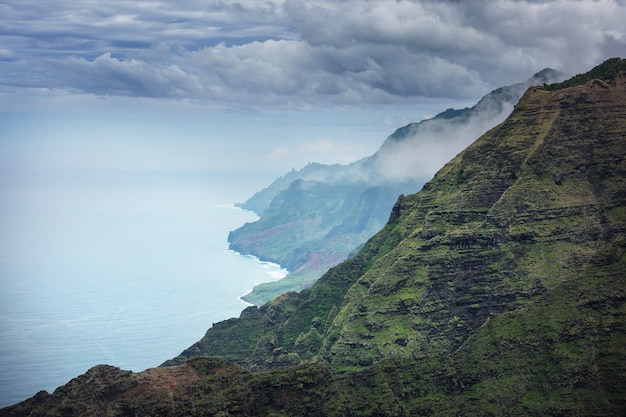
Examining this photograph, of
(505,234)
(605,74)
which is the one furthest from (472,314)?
(605,74)

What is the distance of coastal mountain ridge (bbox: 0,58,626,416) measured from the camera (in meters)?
89.8

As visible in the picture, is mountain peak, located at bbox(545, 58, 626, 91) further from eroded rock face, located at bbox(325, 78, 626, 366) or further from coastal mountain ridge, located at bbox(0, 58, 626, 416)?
eroded rock face, located at bbox(325, 78, 626, 366)

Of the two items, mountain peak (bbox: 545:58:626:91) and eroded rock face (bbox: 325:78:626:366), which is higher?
mountain peak (bbox: 545:58:626:91)

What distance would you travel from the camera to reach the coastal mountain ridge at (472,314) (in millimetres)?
89750

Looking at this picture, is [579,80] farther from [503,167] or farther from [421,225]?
[421,225]

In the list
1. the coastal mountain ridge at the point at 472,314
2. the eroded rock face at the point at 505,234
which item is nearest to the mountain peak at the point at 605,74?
the coastal mountain ridge at the point at 472,314

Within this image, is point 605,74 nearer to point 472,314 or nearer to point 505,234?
point 505,234

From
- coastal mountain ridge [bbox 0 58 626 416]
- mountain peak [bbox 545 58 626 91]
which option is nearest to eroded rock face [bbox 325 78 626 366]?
coastal mountain ridge [bbox 0 58 626 416]

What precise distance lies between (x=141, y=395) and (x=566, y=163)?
7554 cm

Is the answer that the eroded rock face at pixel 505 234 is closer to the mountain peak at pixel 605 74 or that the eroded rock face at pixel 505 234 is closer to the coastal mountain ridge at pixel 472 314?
the coastal mountain ridge at pixel 472 314

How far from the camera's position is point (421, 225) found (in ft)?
447

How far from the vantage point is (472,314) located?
4587 inches

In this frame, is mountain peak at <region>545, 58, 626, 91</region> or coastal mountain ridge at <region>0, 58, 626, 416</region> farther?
mountain peak at <region>545, 58, 626, 91</region>

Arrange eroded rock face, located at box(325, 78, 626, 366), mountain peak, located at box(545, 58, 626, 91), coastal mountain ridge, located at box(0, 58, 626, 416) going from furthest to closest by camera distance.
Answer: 1. mountain peak, located at box(545, 58, 626, 91)
2. eroded rock face, located at box(325, 78, 626, 366)
3. coastal mountain ridge, located at box(0, 58, 626, 416)
